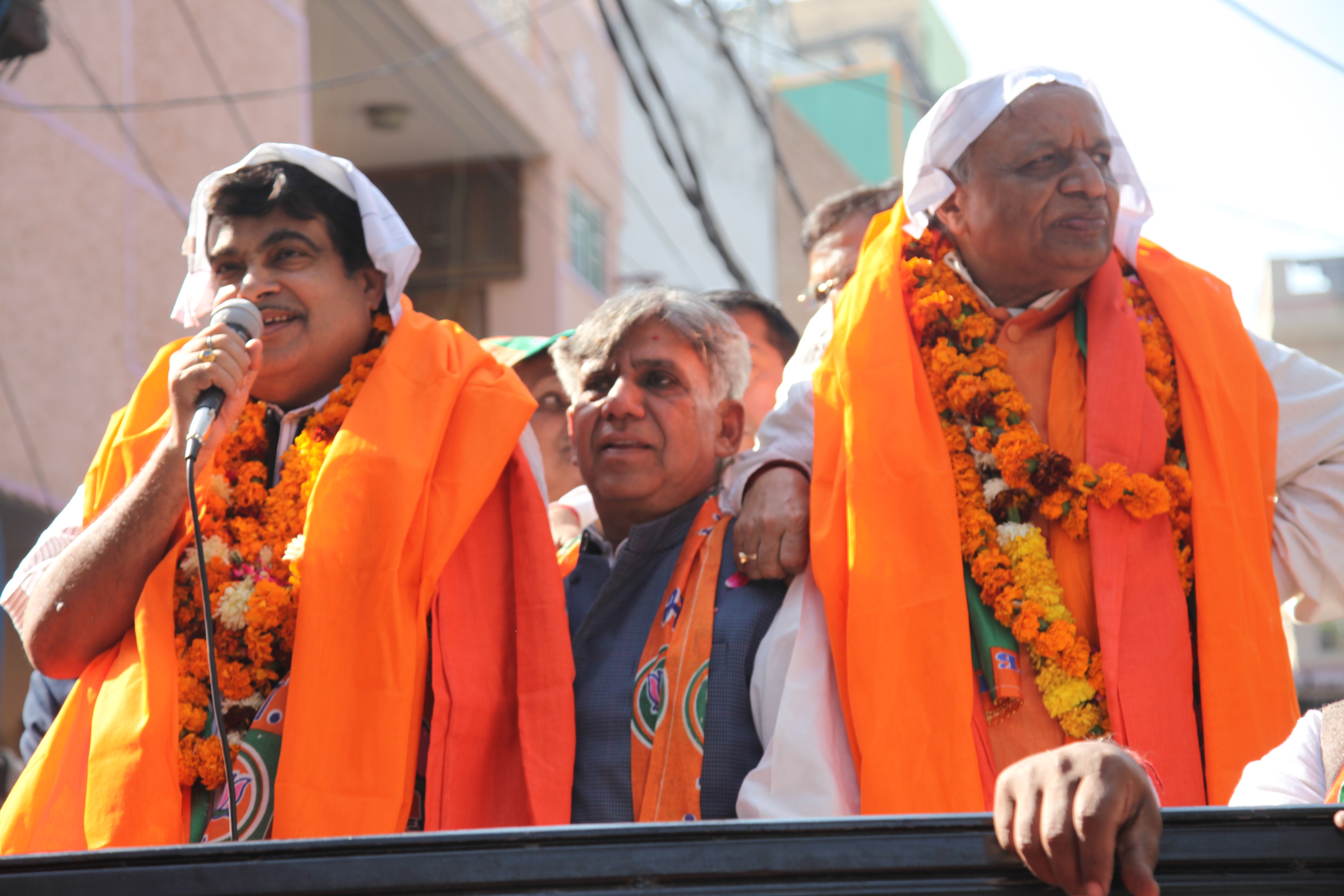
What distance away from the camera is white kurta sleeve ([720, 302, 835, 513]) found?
3014 millimetres

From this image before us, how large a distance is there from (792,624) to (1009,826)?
1315 millimetres

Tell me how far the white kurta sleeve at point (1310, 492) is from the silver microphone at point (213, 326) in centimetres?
207

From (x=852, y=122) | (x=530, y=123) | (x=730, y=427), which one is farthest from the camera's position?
(x=852, y=122)

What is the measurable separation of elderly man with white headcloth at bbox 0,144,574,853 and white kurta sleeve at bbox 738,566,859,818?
1.35 ft

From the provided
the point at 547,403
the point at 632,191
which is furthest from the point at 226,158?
the point at 632,191

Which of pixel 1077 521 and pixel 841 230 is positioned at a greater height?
pixel 841 230

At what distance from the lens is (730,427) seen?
3.41 metres

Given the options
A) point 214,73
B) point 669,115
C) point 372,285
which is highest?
point 214,73

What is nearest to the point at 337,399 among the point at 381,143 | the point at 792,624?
the point at 792,624

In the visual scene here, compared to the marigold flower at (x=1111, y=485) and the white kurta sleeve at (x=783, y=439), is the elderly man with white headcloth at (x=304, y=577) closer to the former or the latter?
the white kurta sleeve at (x=783, y=439)

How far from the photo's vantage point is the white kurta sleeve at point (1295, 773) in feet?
6.46

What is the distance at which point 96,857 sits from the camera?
1413 millimetres

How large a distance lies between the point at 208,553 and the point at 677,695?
101 cm

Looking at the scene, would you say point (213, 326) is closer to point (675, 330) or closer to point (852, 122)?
point (675, 330)
